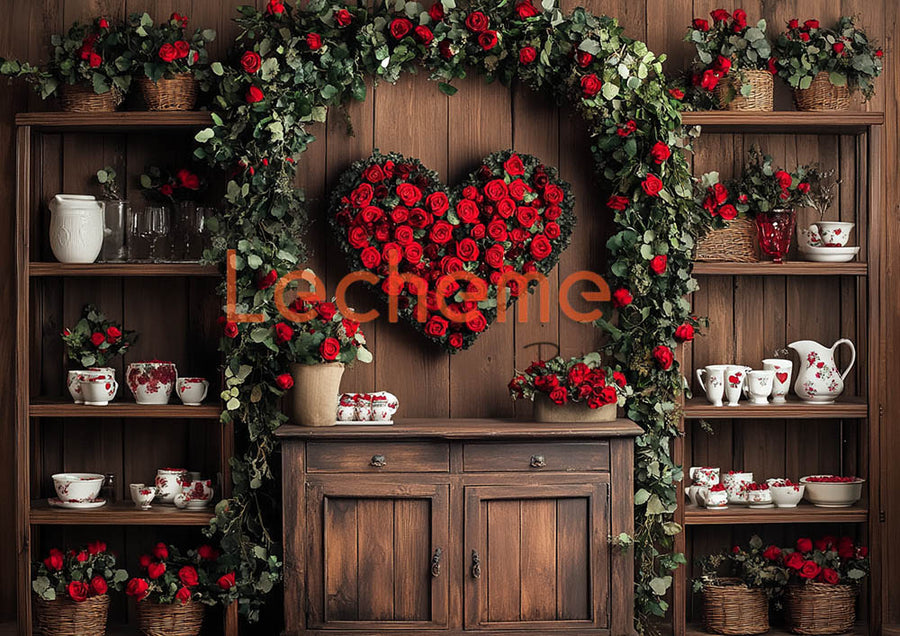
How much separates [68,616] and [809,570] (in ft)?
8.47

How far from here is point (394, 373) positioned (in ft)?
12.4

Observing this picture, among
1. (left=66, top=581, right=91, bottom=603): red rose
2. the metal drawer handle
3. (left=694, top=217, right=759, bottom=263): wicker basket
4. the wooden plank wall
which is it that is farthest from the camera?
the wooden plank wall

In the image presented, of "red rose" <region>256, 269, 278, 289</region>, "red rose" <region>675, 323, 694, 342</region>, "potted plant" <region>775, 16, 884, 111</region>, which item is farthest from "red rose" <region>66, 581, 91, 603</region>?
"potted plant" <region>775, 16, 884, 111</region>

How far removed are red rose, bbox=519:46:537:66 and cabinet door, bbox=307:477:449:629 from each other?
4.89ft

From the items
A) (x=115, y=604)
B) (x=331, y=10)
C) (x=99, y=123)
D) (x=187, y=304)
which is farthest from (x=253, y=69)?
(x=115, y=604)

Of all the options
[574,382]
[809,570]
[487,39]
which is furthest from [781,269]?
[487,39]

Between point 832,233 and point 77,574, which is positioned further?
point 832,233

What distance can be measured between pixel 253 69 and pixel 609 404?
→ 1.66m

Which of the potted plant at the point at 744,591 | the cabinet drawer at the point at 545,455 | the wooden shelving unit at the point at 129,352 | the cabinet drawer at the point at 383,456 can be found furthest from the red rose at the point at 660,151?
the wooden shelving unit at the point at 129,352

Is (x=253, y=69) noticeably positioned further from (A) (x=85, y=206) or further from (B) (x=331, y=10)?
(A) (x=85, y=206)

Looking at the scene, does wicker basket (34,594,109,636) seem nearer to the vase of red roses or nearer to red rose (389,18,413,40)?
the vase of red roses

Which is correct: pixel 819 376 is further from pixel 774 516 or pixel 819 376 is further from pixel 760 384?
pixel 774 516

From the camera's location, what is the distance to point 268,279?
3465 mm

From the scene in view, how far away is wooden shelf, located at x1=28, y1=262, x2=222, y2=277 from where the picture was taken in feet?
11.5
